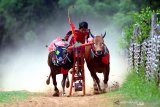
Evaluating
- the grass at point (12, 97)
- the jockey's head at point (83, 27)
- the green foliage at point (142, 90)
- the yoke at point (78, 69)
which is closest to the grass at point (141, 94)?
the green foliage at point (142, 90)

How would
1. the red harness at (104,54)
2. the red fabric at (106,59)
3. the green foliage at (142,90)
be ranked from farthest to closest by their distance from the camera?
the red fabric at (106,59)
the red harness at (104,54)
the green foliage at (142,90)

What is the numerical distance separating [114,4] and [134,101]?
184 ft

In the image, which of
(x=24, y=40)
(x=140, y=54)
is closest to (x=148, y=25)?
(x=140, y=54)

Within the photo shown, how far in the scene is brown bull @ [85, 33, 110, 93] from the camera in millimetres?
20094

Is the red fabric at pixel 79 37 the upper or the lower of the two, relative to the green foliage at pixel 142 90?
upper

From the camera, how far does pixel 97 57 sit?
2083cm

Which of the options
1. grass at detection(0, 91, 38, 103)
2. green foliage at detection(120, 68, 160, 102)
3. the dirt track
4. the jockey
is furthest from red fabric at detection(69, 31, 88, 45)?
the dirt track

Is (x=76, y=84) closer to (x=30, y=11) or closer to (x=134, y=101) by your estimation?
(x=134, y=101)

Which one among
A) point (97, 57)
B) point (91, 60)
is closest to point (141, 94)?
point (97, 57)

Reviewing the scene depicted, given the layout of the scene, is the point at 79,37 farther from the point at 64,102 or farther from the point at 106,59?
the point at 64,102

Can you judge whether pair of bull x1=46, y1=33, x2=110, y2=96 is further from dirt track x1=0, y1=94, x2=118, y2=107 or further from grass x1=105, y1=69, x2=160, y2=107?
dirt track x1=0, y1=94, x2=118, y2=107

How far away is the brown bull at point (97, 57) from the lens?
65.9 feet

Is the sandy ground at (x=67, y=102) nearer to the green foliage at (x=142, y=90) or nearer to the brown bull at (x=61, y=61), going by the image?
the green foliage at (x=142, y=90)

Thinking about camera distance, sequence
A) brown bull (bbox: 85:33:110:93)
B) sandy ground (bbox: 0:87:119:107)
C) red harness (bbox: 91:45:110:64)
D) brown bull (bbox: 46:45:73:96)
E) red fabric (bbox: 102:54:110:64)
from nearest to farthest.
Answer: sandy ground (bbox: 0:87:119:107) < brown bull (bbox: 85:33:110:93) < red harness (bbox: 91:45:110:64) < red fabric (bbox: 102:54:110:64) < brown bull (bbox: 46:45:73:96)
